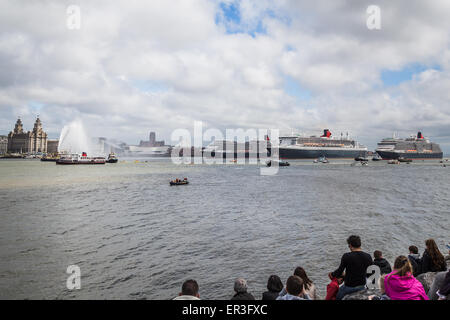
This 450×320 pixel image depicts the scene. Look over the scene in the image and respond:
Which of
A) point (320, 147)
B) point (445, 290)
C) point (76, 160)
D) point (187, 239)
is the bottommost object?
point (187, 239)

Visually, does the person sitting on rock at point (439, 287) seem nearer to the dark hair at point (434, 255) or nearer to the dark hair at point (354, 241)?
the dark hair at point (354, 241)

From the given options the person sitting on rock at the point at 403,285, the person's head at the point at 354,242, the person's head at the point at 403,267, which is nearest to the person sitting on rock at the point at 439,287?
the person sitting on rock at the point at 403,285

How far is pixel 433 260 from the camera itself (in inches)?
284

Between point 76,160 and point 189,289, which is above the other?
point 76,160

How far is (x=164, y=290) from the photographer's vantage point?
34.1 feet

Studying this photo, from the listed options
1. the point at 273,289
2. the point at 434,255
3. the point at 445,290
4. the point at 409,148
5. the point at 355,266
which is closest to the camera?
the point at 445,290

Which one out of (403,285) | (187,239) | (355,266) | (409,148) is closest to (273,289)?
(355,266)

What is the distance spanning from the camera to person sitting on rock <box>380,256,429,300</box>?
5.39 m

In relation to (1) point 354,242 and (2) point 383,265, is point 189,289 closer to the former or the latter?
(1) point 354,242

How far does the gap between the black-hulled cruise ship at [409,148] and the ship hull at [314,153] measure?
49.9 ft

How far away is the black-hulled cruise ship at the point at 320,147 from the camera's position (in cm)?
12244

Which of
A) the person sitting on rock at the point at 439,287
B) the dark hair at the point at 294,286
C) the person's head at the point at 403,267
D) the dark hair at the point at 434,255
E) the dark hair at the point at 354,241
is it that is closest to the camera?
the dark hair at the point at 294,286

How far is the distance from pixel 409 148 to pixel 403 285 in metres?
155
